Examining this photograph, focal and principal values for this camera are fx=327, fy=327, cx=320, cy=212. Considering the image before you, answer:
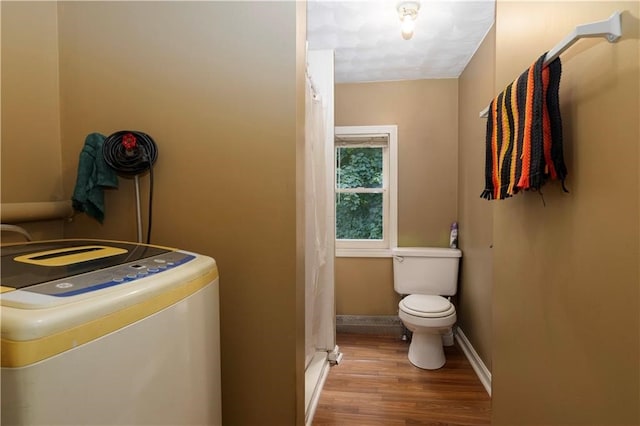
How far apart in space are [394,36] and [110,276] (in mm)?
2121

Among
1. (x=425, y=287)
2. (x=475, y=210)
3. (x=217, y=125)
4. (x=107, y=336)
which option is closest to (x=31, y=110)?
(x=217, y=125)

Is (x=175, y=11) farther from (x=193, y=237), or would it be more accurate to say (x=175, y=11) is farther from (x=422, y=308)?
(x=422, y=308)

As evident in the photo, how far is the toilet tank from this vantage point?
263 cm

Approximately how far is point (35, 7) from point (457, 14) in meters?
1.99

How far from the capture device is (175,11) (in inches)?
48.0

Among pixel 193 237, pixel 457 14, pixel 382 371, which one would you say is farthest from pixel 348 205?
pixel 193 237

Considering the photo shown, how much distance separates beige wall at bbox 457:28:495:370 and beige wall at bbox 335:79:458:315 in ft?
0.38

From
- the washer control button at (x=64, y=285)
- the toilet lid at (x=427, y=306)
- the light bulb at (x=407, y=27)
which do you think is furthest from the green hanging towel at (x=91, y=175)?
the toilet lid at (x=427, y=306)

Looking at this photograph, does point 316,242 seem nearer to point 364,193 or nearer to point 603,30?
point 364,193

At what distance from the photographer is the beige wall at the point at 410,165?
2.81 m

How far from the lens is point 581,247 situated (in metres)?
0.78

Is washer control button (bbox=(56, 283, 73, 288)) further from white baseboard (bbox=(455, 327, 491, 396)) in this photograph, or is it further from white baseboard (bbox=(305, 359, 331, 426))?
white baseboard (bbox=(455, 327, 491, 396))

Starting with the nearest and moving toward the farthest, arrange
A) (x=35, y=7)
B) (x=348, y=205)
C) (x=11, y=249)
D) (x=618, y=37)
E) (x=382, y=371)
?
1. (x=618, y=37)
2. (x=11, y=249)
3. (x=35, y=7)
4. (x=382, y=371)
5. (x=348, y=205)

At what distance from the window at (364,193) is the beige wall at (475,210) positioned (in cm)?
60
